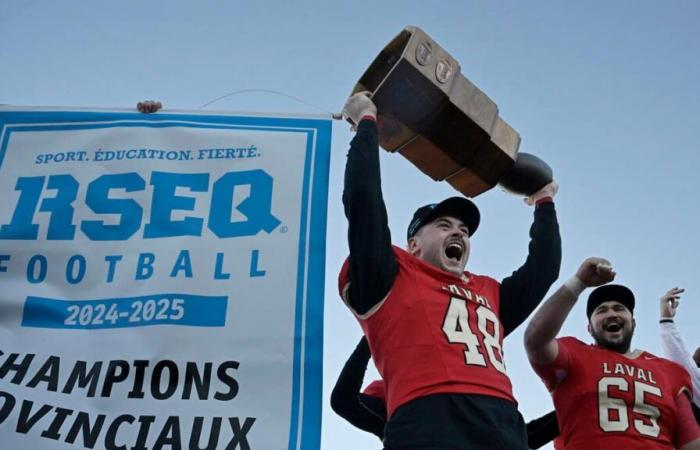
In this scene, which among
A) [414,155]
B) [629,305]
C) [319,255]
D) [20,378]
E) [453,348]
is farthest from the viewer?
[629,305]

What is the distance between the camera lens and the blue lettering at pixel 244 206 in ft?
9.30

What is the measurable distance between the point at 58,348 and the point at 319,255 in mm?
902

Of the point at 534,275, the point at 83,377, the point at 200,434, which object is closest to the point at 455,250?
the point at 534,275

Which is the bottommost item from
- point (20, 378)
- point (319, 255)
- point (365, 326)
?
point (20, 378)

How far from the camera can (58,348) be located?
2.63 metres

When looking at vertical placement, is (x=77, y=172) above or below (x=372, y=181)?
above

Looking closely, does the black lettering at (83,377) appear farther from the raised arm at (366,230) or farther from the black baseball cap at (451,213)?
the black baseball cap at (451,213)

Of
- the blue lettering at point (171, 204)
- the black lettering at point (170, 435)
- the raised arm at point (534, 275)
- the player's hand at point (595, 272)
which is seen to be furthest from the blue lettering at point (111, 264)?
the player's hand at point (595, 272)

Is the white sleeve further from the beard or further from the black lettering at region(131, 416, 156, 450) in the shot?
the black lettering at region(131, 416, 156, 450)

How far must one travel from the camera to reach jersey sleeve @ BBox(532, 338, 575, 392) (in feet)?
10.3

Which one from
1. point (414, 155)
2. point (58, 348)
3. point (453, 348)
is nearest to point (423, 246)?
point (414, 155)

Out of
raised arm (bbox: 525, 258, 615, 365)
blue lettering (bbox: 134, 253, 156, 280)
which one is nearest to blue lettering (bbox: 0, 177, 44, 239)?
blue lettering (bbox: 134, 253, 156, 280)

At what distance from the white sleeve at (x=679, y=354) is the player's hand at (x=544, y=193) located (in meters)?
1.01

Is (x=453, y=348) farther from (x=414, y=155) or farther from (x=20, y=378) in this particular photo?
(x=20, y=378)
